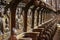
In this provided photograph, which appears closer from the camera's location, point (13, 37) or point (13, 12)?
point (13, 37)

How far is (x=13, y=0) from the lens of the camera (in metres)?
1.64

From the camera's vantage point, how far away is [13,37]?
4.36 feet

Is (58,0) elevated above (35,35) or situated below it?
above

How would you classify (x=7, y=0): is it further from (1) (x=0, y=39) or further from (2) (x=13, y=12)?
(1) (x=0, y=39)

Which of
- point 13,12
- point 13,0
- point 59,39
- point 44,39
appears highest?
point 13,0

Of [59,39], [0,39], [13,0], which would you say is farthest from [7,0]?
[59,39]

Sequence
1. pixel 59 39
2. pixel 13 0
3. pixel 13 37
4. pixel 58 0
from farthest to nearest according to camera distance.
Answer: pixel 58 0 → pixel 59 39 → pixel 13 0 → pixel 13 37

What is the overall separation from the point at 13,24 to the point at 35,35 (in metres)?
0.31

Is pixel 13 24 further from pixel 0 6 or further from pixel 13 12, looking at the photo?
pixel 0 6

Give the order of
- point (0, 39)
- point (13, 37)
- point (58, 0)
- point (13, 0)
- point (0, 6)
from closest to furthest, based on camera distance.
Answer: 1. point (13, 37)
2. point (13, 0)
3. point (0, 39)
4. point (0, 6)
5. point (58, 0)

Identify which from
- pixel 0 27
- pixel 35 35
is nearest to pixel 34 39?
pixel 35 35

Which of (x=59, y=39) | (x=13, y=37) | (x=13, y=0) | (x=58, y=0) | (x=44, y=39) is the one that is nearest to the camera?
(x=13, y=37)

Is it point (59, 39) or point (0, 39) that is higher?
point (0, 39)

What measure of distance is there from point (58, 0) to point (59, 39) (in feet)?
19.2
